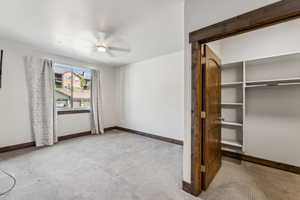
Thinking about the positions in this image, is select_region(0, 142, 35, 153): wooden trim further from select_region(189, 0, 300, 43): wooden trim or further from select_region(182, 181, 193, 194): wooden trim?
select_region(189, 0, 300, 43): wooden trim

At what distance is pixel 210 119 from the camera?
1.93 meters

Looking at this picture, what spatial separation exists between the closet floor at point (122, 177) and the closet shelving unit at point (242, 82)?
51 centimetres

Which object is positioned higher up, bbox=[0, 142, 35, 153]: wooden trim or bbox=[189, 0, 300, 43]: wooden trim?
bbox=[189, 0, 300, 43]: wooden trim

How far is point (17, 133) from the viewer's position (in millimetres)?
3252

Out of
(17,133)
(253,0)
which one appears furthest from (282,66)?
(17,133)

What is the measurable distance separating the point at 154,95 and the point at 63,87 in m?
2.89

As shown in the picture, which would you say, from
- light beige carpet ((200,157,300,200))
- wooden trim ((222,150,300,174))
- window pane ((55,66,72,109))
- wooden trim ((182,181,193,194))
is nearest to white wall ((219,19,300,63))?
wooden trim ((222,150,300,174))

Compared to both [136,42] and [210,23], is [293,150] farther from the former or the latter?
[136,42]

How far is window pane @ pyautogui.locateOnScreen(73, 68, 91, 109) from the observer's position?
453cm

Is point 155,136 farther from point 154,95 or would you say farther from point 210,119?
point 210,119

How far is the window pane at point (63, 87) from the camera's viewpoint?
4164 millimetres

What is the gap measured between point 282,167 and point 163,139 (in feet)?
8.32

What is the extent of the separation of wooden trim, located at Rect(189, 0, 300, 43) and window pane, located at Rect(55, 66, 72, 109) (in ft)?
13.8

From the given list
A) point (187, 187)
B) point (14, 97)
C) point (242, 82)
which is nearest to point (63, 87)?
point (14, 97)
